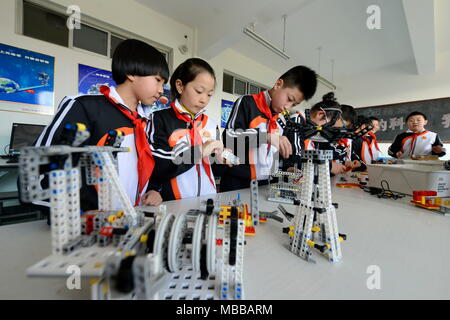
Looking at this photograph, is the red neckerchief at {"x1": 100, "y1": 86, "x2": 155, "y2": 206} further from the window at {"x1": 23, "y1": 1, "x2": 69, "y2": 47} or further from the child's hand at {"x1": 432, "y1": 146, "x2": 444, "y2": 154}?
the child's hand at {"x1": 432, "y1": 146, "x2": 444, "y2": 154}

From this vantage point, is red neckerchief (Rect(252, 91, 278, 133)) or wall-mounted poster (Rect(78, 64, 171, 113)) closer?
red neckerchief (Rect(252, 91, 278, 133))

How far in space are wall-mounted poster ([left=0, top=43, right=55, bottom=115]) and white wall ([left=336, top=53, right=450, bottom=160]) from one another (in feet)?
21.2

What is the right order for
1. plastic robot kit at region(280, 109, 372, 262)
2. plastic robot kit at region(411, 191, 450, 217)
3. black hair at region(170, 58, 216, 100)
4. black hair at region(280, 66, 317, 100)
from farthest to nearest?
black hair at region(280, 66, 317, 100) < black hair at region(170, 58, 216, 100) < plastic robot kit at region(411, 191, 450, 217) < plastic robot kit at region(280, 109, 372, 262)

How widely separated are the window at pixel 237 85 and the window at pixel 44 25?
2715 mm

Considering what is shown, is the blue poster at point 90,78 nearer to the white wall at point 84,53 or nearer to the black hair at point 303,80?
the white wall at point 84,53

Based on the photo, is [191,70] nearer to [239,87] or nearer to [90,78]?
[90,78]

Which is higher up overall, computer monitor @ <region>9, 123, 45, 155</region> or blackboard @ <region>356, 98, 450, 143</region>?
blackboard @ <region>356, 98, 450, 143</region>

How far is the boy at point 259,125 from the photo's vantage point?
1.25m

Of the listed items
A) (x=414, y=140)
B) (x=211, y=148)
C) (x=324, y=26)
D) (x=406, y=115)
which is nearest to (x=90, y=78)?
(x=211, y=148)

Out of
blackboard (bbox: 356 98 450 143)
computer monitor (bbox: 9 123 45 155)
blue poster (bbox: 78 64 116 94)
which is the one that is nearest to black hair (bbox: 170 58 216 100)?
blue poster (bbox: 78 64 116 94)

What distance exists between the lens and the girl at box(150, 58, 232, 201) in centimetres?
100

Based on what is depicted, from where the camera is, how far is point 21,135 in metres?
2.17

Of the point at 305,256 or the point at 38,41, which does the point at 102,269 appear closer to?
the point at 305,256
